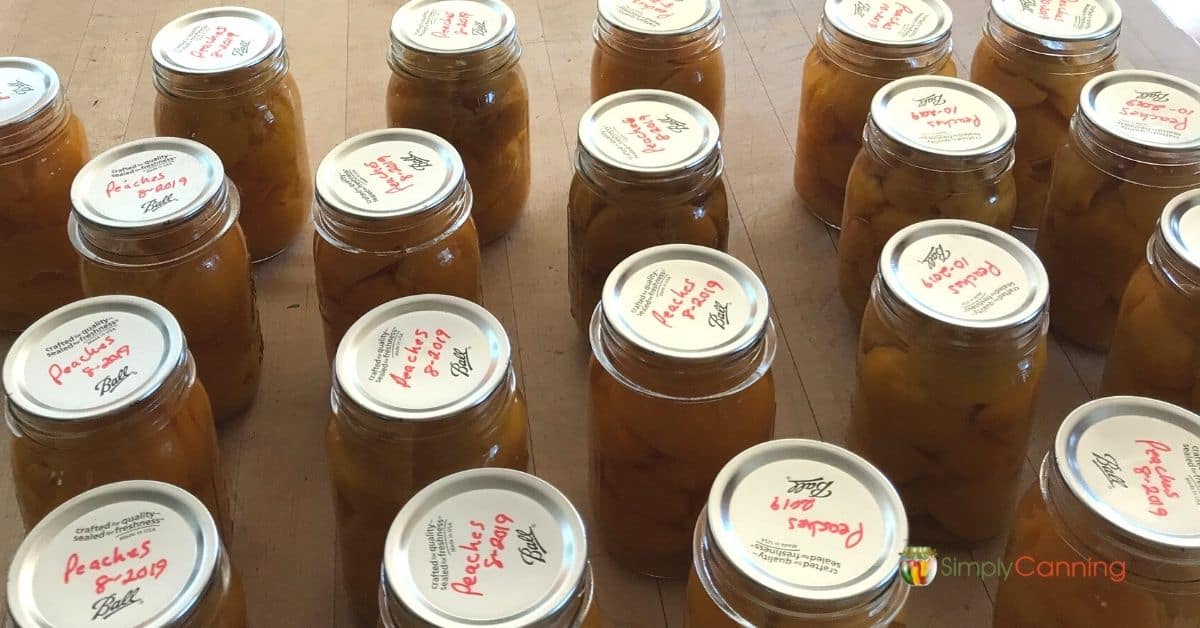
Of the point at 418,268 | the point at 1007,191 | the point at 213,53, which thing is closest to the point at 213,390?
the point at 418,268

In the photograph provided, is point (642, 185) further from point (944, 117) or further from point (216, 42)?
point (216, 42)

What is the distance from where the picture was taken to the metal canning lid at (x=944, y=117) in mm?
954

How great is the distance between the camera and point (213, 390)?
96cm

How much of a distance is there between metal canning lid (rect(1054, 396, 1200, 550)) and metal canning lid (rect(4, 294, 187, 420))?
59cm

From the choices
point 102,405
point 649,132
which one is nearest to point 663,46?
point 649,132

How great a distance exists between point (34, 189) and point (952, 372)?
775mm

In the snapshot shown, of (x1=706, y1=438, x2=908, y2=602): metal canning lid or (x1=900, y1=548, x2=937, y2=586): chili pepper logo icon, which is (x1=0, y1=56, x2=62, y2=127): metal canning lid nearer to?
(x1=706, y1=438, x2=908, y2=602): metal canning lid

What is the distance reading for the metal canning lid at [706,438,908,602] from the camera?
0.63 metres

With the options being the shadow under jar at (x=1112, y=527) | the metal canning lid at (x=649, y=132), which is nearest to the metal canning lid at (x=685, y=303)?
the metal canning lid at (x=649, y=132)

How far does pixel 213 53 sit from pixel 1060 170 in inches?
30.5

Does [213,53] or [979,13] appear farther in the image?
[979,13]

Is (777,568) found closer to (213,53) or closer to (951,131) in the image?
(951,131)

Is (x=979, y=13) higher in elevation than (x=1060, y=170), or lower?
lower

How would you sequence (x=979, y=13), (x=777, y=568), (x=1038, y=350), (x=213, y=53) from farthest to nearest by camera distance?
(x=979, y=13) → (x=213, y=53) → (x=1038, y=350) → (x=777, y=568)
